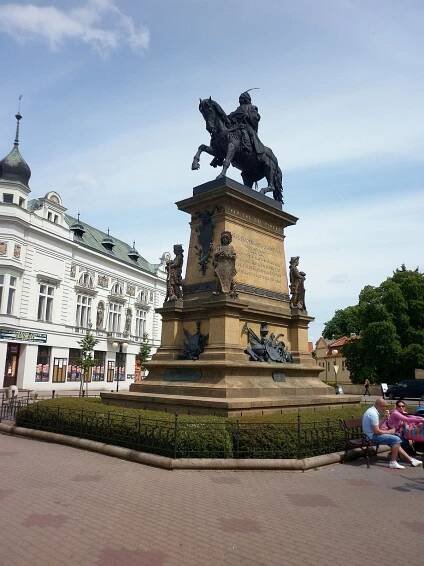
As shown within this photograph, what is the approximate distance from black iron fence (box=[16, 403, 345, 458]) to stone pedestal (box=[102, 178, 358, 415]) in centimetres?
213

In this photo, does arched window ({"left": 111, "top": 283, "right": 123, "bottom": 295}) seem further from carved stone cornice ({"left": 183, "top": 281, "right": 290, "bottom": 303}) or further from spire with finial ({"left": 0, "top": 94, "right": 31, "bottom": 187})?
carved stone cornice ({"left": 183, "top": 281, "right": 290, "bottom": 303})

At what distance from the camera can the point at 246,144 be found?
740 inches

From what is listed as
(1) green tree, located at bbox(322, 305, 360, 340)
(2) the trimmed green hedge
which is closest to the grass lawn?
(2) the trimmed green hedge

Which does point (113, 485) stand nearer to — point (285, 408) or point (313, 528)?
point (313, 528)

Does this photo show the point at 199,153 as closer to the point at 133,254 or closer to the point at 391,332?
the point at 391,332

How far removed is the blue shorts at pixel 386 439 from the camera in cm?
1095

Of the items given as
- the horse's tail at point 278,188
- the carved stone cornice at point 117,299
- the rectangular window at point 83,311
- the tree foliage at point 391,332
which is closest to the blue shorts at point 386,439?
the horse's tail at point 278,188

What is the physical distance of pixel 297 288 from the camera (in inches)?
744

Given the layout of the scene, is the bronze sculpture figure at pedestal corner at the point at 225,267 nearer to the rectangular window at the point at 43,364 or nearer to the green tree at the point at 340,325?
the rectangular window at the point at 43,364

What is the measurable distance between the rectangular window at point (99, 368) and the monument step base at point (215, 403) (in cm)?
3727

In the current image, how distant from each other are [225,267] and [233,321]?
1.71 meters

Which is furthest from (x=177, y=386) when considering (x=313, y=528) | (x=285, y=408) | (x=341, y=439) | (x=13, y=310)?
(x=13, y=310)

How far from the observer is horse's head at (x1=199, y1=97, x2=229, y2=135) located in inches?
717

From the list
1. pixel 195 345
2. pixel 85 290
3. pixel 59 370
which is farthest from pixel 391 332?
pixel 195 345
